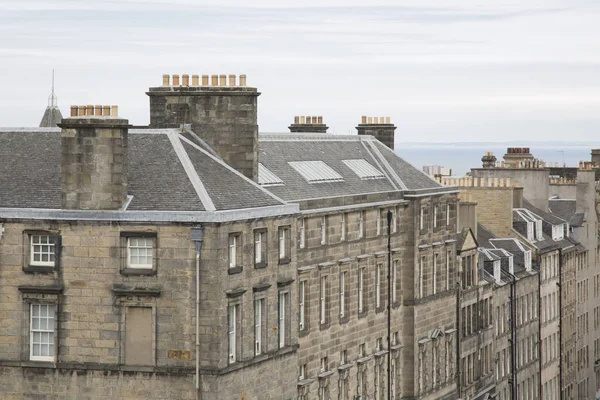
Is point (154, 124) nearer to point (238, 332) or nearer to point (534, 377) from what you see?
point (238, 332)

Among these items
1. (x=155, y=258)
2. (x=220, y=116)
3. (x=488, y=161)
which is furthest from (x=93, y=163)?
(x=488, y=161)

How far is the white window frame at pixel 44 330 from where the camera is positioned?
54.5 m

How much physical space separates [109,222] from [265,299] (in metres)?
6.19

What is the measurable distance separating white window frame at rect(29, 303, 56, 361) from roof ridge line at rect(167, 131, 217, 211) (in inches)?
225

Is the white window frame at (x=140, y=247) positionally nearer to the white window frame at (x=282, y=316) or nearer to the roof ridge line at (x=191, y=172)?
the roof ridge line at (x=191, y=172)

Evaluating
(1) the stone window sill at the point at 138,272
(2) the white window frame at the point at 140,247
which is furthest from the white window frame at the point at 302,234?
(1) the stone window sill at the point at 138,272

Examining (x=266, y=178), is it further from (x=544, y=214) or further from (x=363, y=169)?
(x=544, y=214)

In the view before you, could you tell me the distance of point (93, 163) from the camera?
177 feet

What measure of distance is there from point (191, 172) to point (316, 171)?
15368 mm

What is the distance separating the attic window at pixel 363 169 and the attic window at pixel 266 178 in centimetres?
878

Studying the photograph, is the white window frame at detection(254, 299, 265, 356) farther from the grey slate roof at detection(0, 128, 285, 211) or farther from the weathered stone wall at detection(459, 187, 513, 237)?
the weathered stone wall at detection(459, 187, 513, 237)

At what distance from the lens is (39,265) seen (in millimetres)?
54625

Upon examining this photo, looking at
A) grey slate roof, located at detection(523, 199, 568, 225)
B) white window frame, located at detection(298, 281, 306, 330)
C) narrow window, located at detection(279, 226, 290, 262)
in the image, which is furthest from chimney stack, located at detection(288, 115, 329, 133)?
narrow window, located at detection(279, 226, 290, 262)

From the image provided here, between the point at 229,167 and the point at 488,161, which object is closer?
the point at 229,167
